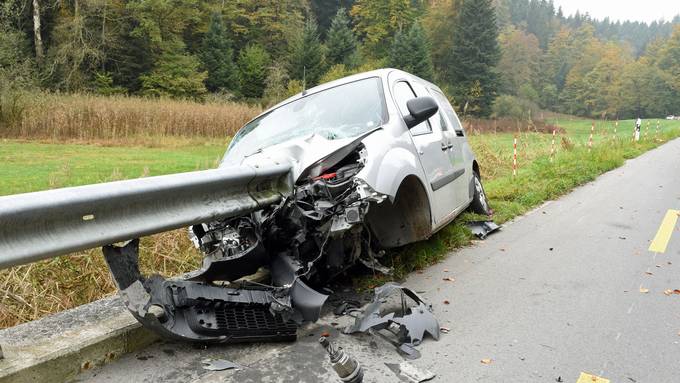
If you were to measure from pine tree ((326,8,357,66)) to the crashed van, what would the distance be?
152 ft

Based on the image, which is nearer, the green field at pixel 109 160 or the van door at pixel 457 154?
the van door at pixel 457 154

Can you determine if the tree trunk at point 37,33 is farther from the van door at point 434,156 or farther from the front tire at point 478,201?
the van door at point 434,156

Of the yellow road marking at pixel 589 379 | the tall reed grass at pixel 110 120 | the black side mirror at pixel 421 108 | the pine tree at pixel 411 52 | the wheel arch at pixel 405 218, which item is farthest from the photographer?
the pine tree at pixel 411 52

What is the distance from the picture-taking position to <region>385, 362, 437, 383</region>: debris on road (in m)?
2.82

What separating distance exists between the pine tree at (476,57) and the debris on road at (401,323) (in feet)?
182

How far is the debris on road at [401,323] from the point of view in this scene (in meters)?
3.27

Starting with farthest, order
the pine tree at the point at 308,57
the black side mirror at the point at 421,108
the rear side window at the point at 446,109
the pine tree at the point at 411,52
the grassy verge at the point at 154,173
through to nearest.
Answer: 1. the pine tree at the point at 411,52
2. the pine tree at the point at 308,57
3. the rear side window at the point at 446,109
4. the black side mirror at the point at 421,108
5. the grassy verge at the point at 154,173

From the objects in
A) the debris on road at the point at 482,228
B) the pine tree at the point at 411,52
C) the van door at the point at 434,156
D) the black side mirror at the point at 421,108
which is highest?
the pine tree at the point at 411,52

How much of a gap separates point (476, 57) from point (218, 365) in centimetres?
5992

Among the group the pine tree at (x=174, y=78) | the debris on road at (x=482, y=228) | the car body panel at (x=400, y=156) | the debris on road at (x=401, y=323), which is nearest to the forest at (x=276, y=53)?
the pine tree at (x=174, y=78)

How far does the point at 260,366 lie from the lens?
9.55 feet

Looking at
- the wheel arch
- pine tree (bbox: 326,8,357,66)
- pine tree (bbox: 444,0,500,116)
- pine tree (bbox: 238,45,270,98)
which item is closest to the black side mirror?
the wheel arch

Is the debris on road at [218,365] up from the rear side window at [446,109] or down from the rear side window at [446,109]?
down

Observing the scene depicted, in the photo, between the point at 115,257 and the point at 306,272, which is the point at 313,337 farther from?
the point at 115,257
